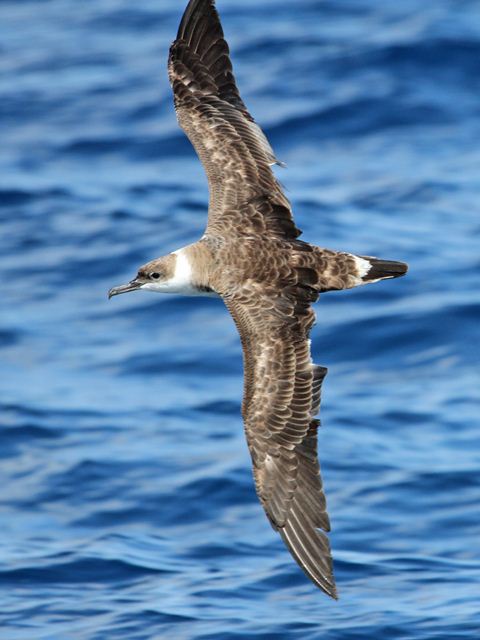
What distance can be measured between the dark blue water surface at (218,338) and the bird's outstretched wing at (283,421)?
1.38 m

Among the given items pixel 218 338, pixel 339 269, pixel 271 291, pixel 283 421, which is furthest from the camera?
pixel 218 338

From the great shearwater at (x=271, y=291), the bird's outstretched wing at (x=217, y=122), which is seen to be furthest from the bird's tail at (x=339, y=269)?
the bird's outstretched wing at (x=217, y=122)

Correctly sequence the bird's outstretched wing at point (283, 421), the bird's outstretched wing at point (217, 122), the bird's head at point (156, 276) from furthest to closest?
the bird's outstretched wing at point (217, 122) < the bird's head at point (156, 276) < the bird's outstretched wing at point (283, 421)

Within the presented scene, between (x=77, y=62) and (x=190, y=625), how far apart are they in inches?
438

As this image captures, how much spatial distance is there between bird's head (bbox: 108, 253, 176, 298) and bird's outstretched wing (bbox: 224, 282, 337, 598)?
66cm

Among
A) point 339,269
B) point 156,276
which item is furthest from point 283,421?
point 156,276

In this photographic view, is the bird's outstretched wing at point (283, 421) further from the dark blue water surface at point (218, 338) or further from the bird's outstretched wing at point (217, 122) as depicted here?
the dark blue water surface at point (218, 338)

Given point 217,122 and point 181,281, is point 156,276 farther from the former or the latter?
point 217,122

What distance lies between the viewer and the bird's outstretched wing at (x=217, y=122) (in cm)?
997

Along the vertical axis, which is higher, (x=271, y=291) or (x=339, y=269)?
(x=339, y=269)

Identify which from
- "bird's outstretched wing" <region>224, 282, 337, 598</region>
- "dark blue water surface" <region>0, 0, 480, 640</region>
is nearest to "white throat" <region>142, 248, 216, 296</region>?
"bird's outstretched wing" <region>224, 282, 337, 598</region>

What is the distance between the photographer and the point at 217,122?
10422 mm

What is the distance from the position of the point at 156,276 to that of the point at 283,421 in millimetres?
1419

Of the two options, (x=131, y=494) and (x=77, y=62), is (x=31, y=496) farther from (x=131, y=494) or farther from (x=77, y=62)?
(x=77, y=62)
